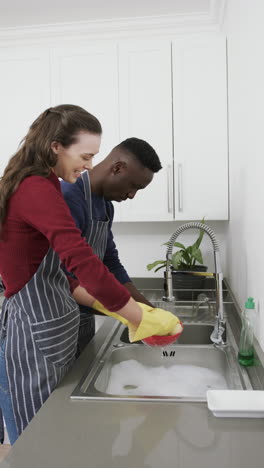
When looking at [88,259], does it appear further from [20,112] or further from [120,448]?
[20,112]

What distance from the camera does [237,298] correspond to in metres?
1.92

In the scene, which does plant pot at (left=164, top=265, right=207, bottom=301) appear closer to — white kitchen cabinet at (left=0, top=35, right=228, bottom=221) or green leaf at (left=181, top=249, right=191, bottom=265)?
green leaf at (left=181, top=249, right=191, bottom=265)

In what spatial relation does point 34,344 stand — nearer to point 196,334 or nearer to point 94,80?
point 196,334

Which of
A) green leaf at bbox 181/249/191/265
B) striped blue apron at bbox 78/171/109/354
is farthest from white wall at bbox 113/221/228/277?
striped blue apron at bbox 78/171/109/354

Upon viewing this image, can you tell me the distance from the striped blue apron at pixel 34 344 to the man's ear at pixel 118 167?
44 cm

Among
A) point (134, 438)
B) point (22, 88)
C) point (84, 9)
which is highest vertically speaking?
point (84, 9)

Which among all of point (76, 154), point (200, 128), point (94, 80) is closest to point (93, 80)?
point (94, 80)

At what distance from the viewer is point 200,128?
2266mm

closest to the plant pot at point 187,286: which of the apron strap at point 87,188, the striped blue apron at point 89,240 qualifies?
the striped blue apron at point 89,240

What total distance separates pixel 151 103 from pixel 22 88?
719 mm

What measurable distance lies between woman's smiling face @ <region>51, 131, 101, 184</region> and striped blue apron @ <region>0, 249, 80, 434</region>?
21cm

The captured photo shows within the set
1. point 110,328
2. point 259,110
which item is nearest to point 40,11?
point 259,110

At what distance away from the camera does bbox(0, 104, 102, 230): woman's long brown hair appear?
1.03m

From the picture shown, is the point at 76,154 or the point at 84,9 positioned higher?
the point at 84,9
